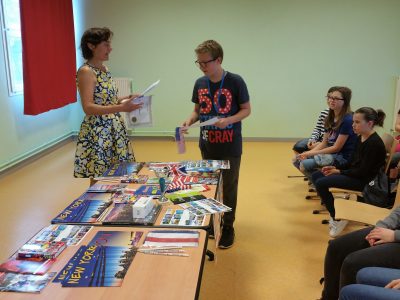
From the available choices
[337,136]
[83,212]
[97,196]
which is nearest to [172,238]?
[83,212]

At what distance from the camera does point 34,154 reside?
5.18m

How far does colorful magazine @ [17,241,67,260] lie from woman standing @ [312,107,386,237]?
79.9 inches

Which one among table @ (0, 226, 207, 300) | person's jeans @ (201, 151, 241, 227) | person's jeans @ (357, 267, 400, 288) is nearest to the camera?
table @ (0, 226, 207, 300)

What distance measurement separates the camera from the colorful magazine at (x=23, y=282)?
1262 millimetres

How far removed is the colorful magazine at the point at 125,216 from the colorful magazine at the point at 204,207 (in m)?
0.15

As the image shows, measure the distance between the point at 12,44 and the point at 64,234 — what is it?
398 cm

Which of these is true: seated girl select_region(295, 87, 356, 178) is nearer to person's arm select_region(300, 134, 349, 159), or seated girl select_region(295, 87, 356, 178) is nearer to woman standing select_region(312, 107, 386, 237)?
person's arm select_region(300, 134, 349, 159)

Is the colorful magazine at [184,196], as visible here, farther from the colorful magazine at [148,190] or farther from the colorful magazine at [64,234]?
the colorful magazine at [64,234]

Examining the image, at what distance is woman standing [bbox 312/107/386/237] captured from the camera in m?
2.82

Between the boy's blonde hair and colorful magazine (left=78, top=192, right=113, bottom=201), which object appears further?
the boy's blonde hair

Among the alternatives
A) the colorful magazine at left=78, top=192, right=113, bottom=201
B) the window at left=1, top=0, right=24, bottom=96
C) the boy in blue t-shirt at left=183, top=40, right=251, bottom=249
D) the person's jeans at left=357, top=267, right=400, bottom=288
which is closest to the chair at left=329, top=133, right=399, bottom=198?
the boy in blue t-shirt at left=183, top=40, right=251, bottom=249

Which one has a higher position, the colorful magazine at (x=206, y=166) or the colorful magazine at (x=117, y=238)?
the colorful magazine at (x=206, y=166)

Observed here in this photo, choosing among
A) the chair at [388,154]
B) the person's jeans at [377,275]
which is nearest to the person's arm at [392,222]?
the person's jeans at [377,275]

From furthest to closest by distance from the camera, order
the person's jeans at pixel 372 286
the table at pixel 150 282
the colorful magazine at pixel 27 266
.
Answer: the person's jeans at pixel 372 286 → the colorful magazine at pixel 27 266 → the table at pixel 150 282
